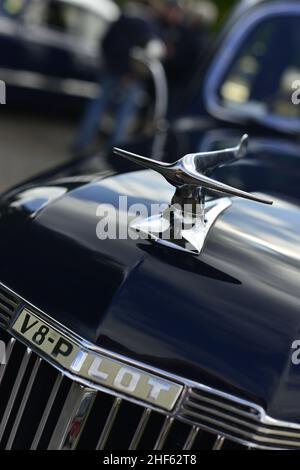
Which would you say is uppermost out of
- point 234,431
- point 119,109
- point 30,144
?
point 119,109

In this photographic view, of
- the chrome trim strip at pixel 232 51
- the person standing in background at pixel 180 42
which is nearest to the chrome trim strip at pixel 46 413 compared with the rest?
the chrome trim strip at pixel 232 51

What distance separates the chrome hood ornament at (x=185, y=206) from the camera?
6.91 ft

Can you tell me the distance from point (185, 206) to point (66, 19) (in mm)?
7030

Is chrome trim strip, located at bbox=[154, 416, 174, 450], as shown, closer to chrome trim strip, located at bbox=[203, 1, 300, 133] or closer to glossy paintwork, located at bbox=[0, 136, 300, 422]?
glossy paintwork, located at bbox=[0, 136, 300, 422]

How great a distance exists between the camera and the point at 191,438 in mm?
1946

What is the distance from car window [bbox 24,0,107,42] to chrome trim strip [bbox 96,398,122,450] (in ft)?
23.0

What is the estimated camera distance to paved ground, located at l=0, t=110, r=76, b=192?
22.8ft

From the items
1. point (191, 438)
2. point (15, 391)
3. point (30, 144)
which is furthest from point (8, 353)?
point (30, 144)

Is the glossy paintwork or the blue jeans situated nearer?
the glossy paintwork

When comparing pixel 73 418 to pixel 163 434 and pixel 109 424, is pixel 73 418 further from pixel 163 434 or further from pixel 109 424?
pixel 163 434

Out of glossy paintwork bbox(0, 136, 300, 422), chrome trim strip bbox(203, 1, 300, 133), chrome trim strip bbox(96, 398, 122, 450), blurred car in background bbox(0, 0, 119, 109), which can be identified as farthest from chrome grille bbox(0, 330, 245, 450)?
blurred car in background bbox(0, 0, 119, 109)

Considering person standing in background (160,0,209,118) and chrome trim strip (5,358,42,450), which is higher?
person standing in background (160,0,209,118)

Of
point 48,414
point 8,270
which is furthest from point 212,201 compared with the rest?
point 48,414

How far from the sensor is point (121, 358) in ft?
6.35
